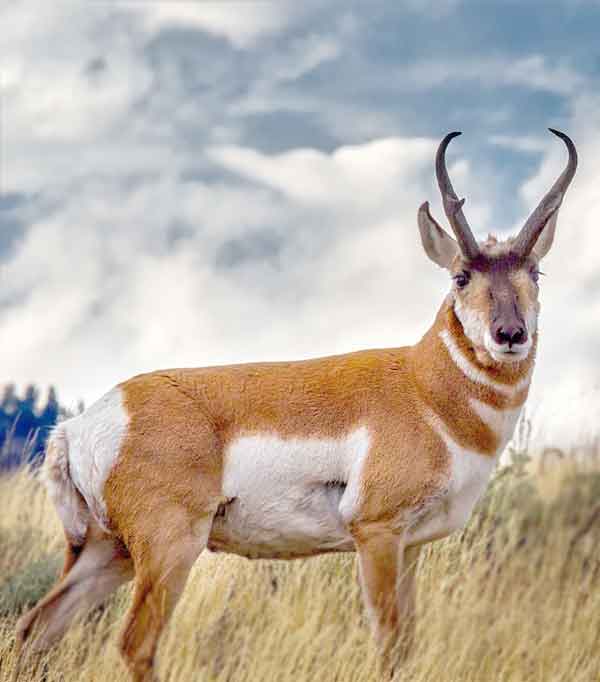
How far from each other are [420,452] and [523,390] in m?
0.64

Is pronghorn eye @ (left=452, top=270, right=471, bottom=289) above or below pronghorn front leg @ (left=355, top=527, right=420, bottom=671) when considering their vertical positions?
above

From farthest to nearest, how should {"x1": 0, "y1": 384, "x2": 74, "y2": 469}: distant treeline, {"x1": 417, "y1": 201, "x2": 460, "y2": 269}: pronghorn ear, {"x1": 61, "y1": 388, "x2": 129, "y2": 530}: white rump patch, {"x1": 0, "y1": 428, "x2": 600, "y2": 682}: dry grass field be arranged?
{"x1": 0, "y1": 384, "x2": 74, "y2": 469}: distant treeline → {"x1": 0, "y1": 428, "x2": 600, "y2": 682}: dry grass field → {"x1": 417, "y1": 201, "x2": 460, "y2": 269}: pronghorn ear → {"x1": 61, "y1": 388, "x2": 129, "y2": 530}: white rump patch

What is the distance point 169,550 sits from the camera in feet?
18.1

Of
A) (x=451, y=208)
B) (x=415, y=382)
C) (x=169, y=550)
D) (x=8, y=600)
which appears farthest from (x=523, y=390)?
(x=8, y=600)

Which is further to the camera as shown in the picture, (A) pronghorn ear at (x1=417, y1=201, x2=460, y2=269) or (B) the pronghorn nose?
(A) pronghorn ear at (x1=417, y1=201, x2=460, y2=269)

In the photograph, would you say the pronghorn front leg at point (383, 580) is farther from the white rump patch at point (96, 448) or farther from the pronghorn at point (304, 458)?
the white rump patch at point (96, 448)

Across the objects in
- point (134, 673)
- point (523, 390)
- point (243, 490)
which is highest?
point (523, 390)

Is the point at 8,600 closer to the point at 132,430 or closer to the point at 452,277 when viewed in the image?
the point at 132,430

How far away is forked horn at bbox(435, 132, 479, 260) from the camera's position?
19.4 ft

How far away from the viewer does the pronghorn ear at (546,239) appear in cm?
611

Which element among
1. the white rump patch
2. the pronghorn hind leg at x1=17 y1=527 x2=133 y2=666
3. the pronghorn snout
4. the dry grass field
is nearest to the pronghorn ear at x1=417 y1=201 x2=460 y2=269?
the pronghorn snout

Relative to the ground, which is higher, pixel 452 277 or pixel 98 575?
pixel 452 277

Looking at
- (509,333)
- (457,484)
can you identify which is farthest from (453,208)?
(457,484)

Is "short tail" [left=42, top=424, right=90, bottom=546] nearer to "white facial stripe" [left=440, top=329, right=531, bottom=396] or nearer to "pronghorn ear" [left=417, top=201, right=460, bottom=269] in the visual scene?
"white facial stripe" [left=440, top=329, right=531, bottom=396]
